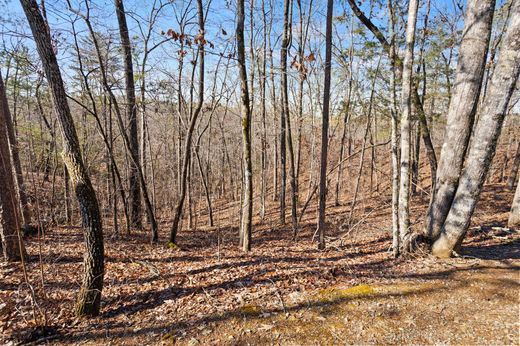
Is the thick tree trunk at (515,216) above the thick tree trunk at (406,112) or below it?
below

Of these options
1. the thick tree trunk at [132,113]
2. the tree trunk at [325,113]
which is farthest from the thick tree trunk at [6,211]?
the tree trunk at [325,113]

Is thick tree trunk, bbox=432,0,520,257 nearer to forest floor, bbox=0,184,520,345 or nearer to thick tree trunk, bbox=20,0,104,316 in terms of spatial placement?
forest floor, bbox=0,184,520,345

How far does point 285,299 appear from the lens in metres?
3.55

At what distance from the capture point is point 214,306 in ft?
11.5

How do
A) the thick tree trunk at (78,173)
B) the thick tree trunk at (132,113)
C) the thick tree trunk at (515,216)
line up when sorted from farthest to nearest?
the thick tree trunk at (132,113)
the thick tree trunk at (515,216)
the thick tree trunk at (78,173)

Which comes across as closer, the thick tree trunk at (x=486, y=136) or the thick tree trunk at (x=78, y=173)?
the thick tree trunk at (x=78, y=173)

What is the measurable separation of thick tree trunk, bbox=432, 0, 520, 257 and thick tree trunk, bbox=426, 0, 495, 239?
0.19m

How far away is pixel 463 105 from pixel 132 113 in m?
8.66

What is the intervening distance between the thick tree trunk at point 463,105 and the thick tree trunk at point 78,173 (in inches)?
219

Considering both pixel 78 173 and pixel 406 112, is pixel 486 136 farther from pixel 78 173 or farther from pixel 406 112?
pixel 78 173

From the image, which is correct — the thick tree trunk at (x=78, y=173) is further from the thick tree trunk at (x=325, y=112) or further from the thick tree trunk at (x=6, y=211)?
the thick tree trunk at (x=325, y=112)

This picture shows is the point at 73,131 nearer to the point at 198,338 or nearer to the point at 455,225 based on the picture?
the point at 198,338

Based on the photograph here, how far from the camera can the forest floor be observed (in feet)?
9.46

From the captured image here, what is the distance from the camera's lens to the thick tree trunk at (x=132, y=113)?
23.3 ft
